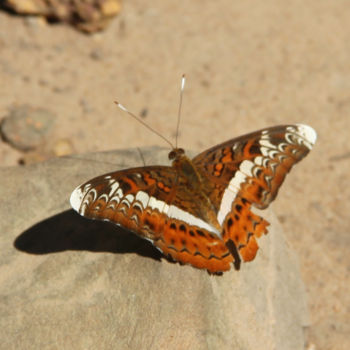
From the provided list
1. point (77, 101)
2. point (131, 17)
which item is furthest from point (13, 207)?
point (131, 17)

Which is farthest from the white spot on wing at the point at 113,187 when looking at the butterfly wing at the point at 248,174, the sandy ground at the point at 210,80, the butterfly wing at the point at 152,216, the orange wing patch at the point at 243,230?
the sandy ground at the point at 210,80

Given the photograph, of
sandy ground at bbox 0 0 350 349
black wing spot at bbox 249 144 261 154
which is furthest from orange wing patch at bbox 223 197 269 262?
sandy ground at bbox 0 0 350 349

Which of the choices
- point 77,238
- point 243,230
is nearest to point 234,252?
point 243,230

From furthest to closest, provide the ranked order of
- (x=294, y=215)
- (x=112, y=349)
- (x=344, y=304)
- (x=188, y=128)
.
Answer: (x=188, y=128)
(x=294, y=215)
(x=344, y=304)
(x=112, y=349)

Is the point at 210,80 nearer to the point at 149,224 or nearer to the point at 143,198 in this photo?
the point at 143,198

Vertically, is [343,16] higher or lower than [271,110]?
higher

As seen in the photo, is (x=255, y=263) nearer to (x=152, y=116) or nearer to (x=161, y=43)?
(x=152, y=116)
